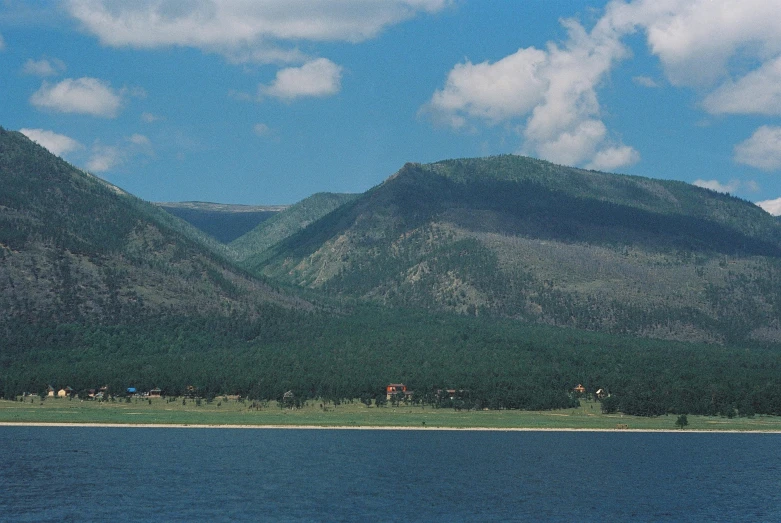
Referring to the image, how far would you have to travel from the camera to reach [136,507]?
9750 cm

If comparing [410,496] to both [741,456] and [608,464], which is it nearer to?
[608,464]

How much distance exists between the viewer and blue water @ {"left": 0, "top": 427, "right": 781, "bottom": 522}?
98.4 metres

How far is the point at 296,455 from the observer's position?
14775 cm

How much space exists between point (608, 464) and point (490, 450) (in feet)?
74.2

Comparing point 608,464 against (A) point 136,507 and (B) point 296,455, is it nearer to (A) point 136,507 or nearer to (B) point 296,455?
(B) point 296,455

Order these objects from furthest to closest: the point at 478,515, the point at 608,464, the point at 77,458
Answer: the point at 608,464
the point at 77,458
the point at 478,515

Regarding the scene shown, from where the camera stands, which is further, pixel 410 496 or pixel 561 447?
pixel 561 447

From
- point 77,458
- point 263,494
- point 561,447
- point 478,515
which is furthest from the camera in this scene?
point 561,447

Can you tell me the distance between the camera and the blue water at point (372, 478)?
323ft

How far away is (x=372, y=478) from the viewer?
123 metres

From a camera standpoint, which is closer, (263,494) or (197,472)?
(263,494)

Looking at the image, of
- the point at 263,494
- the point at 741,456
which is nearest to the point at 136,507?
the point at 263,494

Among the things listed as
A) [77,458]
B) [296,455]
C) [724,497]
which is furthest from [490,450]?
[77,458]

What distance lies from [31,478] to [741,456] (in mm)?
108894
